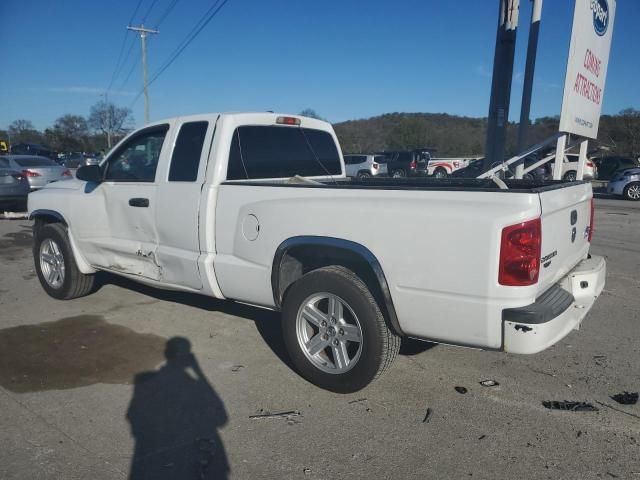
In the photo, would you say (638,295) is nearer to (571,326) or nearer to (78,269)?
(571,326)

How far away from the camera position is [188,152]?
4.26 meters

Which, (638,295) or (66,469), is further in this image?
(638,295)

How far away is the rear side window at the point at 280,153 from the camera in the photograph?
13.8 ft

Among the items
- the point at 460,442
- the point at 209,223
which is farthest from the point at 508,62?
the point at 460,442

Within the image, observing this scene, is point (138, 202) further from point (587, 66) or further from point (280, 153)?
point (587, 66)

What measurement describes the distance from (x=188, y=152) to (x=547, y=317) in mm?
3109

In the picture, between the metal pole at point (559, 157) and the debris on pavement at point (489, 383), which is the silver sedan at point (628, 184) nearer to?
the metal pole at point (559, 157)

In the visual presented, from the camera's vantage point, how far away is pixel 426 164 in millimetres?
31828

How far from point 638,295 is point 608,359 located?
223 cm

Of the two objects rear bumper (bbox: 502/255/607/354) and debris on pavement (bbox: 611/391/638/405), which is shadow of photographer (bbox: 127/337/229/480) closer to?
rear bumper (bbox: 502/255/607/354)

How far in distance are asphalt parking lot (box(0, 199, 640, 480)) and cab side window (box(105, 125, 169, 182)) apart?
1.45 m

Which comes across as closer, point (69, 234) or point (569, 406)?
point (569, 406)

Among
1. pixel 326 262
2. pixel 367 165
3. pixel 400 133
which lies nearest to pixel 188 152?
pixel 326 262

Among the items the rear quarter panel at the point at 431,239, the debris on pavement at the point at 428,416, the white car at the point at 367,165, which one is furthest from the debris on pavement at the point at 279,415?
the white car at the point at 367,165
